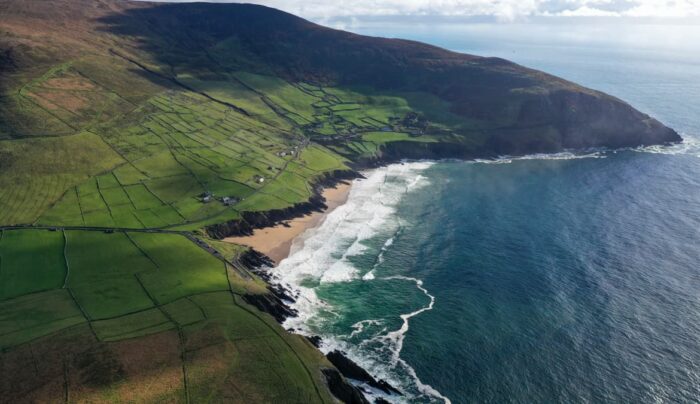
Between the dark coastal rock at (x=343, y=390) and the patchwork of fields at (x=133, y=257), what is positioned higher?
the patchwork of fields at (x=133, y=257)

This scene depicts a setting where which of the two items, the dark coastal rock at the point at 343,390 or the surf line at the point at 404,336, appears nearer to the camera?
the dark coastal rock at the point at 343,390

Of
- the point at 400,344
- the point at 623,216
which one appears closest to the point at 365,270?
the point at 400,344

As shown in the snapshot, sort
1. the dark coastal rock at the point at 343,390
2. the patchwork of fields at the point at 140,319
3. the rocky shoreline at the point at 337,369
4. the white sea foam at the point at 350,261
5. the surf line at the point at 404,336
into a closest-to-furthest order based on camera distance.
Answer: the patchwork of fields at the point at 140,319 < the dark coastal rock at the point at 343,390 < the rocky shoreline at the point at 337,369 < the surf line at the point at 404,336 < the white sea foam at the point at 350,261

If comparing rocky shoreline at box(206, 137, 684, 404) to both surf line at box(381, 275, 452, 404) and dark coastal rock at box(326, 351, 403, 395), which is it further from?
surf line at box(381, 275, 452, 404)

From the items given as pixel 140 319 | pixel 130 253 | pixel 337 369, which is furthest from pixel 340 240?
pixel 140 319

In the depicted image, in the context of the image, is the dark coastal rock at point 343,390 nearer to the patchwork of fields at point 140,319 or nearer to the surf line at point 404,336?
the patchwork of fields at point 140,319

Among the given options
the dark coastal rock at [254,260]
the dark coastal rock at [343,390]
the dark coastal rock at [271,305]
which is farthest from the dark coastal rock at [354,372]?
the dark coastal rock at [254,260]

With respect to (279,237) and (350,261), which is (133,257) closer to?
(279,237)

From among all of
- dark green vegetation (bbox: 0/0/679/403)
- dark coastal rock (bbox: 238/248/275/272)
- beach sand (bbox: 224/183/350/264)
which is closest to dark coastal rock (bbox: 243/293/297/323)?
dark green vegetation (bbox: 0/0/679/403)
